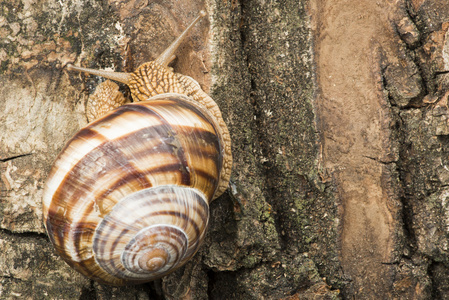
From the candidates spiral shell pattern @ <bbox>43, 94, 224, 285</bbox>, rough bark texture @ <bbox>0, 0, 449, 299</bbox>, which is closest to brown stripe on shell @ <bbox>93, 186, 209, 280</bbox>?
spiral shell pattern @ <bbox>43, 94, 224, 285</bbox>

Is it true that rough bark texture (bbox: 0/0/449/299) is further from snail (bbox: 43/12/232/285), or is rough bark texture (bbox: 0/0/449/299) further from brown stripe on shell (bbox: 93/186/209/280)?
brown stripe on shell (bbox: 93/186/209/280)

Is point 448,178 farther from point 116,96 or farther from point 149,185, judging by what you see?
point 116,96

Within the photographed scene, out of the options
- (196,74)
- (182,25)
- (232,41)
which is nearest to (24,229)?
(196,74)

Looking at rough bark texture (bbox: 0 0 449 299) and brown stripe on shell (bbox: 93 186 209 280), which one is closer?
brown stripe on shell (bbox: 93 186 209 280)

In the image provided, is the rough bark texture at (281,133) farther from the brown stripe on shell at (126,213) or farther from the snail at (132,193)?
the brown stripe on shell at (126,213)

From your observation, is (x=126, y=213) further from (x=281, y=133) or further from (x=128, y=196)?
(x=281, y=133)

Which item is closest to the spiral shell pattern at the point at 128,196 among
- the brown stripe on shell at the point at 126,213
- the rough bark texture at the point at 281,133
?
the brown stripe on shell at the point at 126,213
